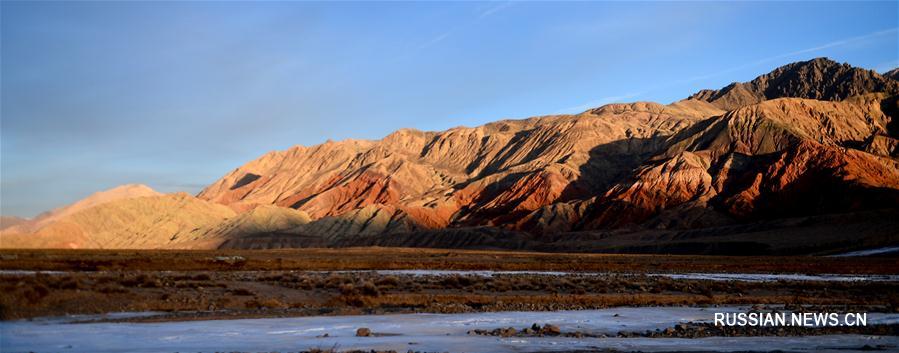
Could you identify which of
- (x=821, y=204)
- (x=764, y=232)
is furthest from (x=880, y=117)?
(x=764, y=232)

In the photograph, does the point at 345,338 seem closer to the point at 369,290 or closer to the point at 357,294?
the point at 357,294

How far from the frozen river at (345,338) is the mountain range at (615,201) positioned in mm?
79635

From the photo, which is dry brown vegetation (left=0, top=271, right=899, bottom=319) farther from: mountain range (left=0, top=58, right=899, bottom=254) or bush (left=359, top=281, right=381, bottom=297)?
mountain range (left=0, top=58, right=899, bottom=254)

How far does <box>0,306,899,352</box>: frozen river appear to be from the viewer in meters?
14.7

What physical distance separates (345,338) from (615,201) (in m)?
125

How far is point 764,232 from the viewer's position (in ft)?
347

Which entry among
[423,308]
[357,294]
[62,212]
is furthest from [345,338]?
[62,212]

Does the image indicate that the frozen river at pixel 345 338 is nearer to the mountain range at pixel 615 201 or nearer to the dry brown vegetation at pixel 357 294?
the dry brown vegetation at pixel 357 294

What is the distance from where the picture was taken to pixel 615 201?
137 metres

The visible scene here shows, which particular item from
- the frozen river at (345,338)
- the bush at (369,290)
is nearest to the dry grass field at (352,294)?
the bush at (369,290)

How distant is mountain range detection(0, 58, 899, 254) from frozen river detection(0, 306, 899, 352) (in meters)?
79.6

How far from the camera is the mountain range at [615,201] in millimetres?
111562

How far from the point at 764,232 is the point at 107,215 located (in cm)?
11310

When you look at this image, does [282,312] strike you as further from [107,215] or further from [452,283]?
[107,215]
